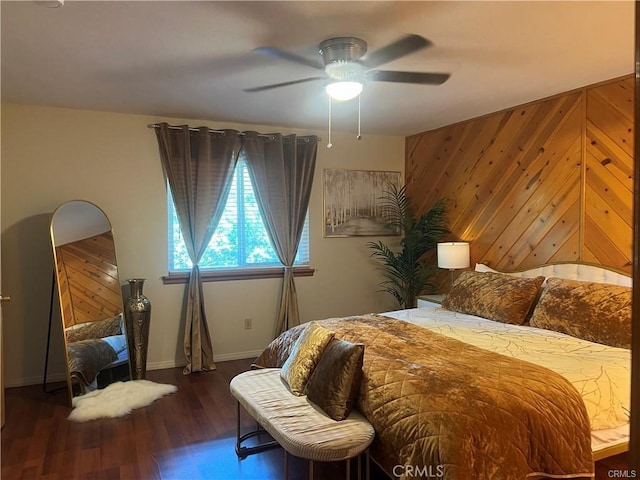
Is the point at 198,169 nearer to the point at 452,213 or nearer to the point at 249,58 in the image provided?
the point at 249,58

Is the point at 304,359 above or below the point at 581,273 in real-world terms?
below

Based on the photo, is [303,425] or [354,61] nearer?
[303,425]

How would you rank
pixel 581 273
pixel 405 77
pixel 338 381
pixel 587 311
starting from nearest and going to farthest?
1. pixel 338 381
2. pixel 405 77
3. pixel 587 311
4. pixel 581 273

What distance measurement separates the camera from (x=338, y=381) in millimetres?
2266

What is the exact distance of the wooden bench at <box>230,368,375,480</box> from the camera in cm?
202

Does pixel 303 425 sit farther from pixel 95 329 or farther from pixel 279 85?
pixel 95 329

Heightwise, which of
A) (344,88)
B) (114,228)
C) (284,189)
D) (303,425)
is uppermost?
(344,88)

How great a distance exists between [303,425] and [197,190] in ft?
9.21

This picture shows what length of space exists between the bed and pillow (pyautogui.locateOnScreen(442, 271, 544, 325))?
0.5 inches

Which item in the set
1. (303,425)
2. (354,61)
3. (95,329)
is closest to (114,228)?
(95,329)

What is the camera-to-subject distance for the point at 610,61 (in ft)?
9.43

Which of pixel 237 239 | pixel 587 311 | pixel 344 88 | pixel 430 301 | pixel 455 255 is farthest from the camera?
pixel 237 239

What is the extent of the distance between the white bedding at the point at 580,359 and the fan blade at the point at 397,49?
1.78 meters

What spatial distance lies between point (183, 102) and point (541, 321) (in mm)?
3173
